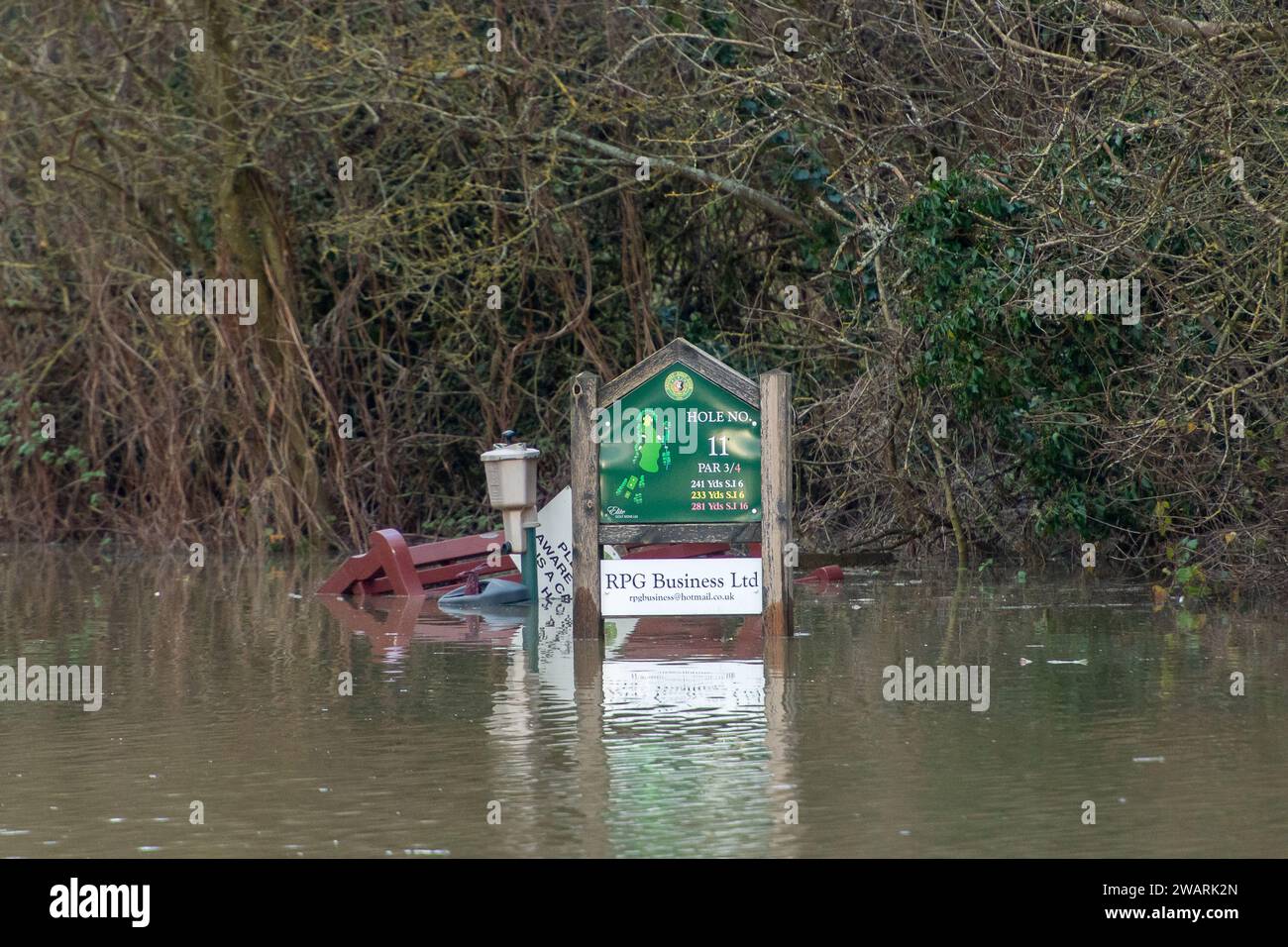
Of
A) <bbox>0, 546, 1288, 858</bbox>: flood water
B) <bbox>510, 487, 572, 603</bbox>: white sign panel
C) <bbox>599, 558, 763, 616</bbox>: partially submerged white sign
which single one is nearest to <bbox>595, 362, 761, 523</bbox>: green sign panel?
<bbox>599, 558, 763, 616</bbox>: partially submerged white sign

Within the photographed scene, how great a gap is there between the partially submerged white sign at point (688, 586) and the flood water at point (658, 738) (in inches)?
9.8

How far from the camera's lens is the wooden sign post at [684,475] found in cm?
1146

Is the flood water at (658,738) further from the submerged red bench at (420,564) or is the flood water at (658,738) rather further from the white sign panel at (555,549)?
the submerged red bench at (420,564)

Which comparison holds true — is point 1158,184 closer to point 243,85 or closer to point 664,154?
point 664,154

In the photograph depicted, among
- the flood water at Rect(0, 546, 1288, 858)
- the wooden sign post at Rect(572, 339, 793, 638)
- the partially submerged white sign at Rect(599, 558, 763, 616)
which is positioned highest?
the wooden sign post at Rect(572, 339, 793, 638)

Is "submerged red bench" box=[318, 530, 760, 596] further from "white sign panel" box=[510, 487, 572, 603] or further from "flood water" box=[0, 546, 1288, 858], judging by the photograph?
"flood water" box=[0, 546, 1288, 858]

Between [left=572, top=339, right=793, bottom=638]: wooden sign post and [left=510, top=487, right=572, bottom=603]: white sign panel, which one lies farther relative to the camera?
[left=510, top=487, right=572, bottom=603]: white sign panel

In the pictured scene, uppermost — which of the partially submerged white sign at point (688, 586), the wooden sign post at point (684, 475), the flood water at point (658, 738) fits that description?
the wooden sign post at point (684, 475)

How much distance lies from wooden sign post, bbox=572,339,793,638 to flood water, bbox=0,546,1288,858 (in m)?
0.39

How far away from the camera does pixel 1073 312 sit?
13.4m

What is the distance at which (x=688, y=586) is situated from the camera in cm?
Answer: 1142

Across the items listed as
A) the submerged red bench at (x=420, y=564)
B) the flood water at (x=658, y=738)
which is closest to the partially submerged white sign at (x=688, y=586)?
the flood water at (x=658, y=738)

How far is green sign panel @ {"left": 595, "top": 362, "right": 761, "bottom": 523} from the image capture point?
37.8 ft

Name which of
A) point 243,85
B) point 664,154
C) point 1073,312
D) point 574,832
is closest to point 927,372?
point 1073,312
